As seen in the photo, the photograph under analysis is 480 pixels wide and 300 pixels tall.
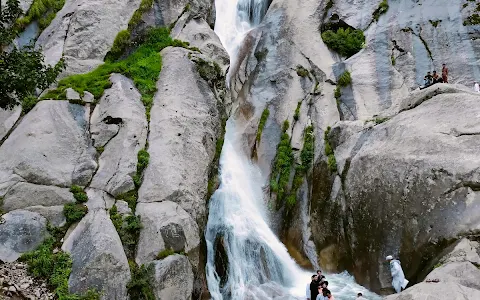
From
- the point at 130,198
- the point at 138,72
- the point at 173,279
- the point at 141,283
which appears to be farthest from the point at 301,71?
the point at 141,283

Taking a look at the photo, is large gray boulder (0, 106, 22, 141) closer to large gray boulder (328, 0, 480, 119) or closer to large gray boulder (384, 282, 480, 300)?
large gray boulder (384, 282, 480, 300)

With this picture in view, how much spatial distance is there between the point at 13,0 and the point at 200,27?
679 inches

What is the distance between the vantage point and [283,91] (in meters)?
26.2

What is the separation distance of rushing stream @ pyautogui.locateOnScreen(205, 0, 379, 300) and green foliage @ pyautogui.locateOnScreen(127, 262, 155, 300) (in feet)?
12.0

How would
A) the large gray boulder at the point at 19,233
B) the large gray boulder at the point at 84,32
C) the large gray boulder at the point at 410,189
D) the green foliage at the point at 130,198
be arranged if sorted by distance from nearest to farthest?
the large gray boulder at the point at 19,233
the large gray boulder at the point at 410,189
the green foliage at the point at 130,198
the large gray boulder at the point at 84,32

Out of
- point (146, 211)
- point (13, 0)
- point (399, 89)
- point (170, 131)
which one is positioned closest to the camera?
point (13, 0)

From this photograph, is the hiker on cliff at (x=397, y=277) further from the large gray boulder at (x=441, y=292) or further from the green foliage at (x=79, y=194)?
the green foliage at (x=79, y=194)

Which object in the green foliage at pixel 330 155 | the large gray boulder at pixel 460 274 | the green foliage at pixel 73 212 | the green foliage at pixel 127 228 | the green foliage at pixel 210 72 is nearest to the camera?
the large gray boulder at pixel 460 274

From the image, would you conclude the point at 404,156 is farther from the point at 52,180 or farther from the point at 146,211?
the point at 52,180

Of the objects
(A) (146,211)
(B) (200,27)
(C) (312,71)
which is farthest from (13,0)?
(C) (312,71)

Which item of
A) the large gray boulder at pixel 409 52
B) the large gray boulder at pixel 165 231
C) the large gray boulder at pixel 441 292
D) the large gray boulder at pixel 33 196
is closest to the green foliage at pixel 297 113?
the large gray boulder at pixel 409 52

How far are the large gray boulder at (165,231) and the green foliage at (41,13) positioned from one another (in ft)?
52.0

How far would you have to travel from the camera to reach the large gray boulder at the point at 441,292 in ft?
36.0

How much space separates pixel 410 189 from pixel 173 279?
9.72 m
